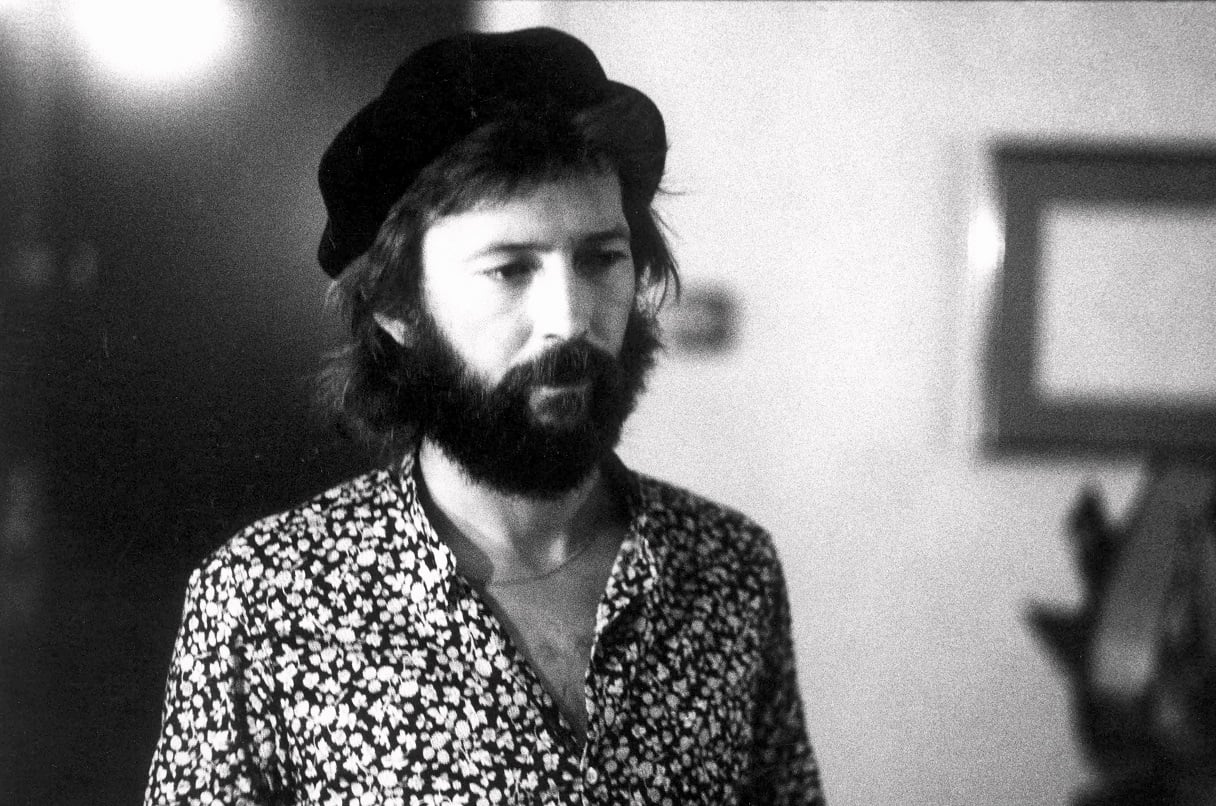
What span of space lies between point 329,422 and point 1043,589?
0.66m

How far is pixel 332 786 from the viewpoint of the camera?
0.63 metres

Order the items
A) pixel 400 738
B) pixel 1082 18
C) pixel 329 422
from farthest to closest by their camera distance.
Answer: pixel 1082 18 → pixel 329 422 → pixel 400 738

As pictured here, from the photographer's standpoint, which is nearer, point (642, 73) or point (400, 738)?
point (400, 738)

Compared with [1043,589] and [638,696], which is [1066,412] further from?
[638,696]

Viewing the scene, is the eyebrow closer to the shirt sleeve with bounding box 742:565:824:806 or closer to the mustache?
the mustache

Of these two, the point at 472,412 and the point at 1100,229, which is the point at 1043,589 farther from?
the point at 472,412

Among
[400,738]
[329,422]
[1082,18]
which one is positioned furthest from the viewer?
[1082,18]

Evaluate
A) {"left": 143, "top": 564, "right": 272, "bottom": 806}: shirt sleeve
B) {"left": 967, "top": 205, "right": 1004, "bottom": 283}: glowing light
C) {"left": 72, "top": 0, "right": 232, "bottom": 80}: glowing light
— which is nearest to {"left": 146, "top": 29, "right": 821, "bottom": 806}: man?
{"left": 143, "top": 564, "right": 272, "bottom": 806}: shirt sleeve

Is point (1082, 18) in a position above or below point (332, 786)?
above

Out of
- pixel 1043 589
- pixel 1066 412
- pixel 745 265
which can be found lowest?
pixel 1043 589

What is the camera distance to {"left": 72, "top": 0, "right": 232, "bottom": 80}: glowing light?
692 millimetres

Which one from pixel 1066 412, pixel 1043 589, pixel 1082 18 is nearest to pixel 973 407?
pixel 1066 412

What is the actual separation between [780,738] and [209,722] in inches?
17.0

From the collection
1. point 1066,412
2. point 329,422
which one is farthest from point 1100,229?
point 329,422
